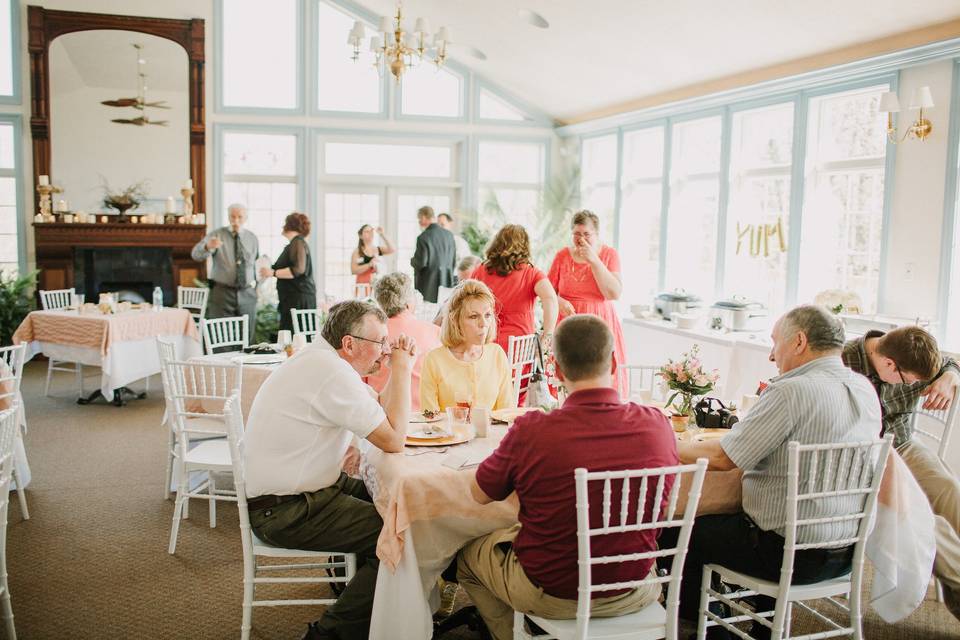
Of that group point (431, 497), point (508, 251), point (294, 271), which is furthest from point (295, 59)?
point (431, 497)

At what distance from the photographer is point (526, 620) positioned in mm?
2473

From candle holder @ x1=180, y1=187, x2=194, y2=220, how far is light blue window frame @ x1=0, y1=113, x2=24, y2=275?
5.22ft

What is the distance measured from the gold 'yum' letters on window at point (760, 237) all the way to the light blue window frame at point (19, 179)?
7.30 m

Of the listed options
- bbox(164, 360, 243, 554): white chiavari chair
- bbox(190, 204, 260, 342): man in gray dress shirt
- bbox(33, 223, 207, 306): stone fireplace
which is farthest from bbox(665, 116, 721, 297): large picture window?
bbox(33, 223, 207, 306): stone fireplace

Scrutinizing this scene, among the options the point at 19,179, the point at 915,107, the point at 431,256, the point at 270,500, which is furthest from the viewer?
the point at 19,179

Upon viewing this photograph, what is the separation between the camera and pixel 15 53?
8859 millimetres

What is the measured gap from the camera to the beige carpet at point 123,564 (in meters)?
3.19

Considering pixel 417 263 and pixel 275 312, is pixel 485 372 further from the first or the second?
pixel 275 312

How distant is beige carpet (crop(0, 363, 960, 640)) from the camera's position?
3189 mm

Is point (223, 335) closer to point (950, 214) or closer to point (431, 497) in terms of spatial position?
point (431, 497)

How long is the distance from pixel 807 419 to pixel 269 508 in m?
1.70

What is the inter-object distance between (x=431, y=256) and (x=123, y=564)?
16.5ft

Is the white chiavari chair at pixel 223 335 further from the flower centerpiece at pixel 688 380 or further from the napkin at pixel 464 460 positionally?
the flower centerpiece at pixel 688 380

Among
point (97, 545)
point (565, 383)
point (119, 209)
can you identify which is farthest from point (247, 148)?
point (565, 383)
